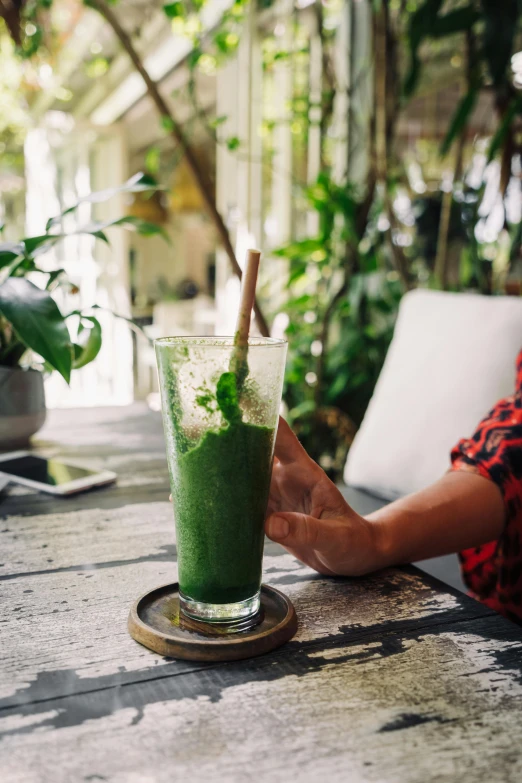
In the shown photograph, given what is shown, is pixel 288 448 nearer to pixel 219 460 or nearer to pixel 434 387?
pixel 219 460

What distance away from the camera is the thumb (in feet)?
2.25

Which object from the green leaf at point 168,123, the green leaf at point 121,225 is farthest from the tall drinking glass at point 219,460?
the green leaf at point 168,123

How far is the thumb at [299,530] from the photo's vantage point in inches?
27.0

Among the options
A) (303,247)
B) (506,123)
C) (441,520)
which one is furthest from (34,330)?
(303,247)

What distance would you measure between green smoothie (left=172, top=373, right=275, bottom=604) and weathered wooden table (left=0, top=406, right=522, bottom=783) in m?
0.07

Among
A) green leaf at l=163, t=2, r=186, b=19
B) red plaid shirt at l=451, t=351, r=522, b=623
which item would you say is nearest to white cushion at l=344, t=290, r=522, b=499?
red plaid shirt at l=451, t=351, r=522, b=623

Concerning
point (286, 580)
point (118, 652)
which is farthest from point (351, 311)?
point (118, 652)

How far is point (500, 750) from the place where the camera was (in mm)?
481

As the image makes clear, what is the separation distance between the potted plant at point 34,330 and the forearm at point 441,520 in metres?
0.43

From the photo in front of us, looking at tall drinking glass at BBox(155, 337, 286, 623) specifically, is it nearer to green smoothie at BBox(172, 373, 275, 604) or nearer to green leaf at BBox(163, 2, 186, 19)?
green smoothie at BBox(172, 373, 275, 604)

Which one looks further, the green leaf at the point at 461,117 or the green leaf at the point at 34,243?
the green leaf at the point at 461,117

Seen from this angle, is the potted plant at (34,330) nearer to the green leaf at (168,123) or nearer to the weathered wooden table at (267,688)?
the weathered wooden table at (267,688)

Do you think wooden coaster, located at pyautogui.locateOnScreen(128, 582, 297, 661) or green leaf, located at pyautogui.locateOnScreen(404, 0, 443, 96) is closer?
wooden coaster, located at pyautogui.locateOnScreen(128, 582, 297, 661)

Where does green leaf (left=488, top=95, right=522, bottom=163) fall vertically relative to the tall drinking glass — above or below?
above
